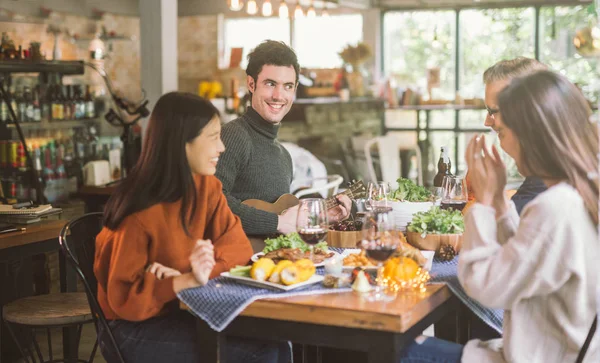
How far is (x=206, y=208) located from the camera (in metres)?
2.57

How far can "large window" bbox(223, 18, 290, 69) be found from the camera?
12789mm

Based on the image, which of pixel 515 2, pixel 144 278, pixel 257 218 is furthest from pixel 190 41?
pixel 144 278

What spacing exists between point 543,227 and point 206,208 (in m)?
1.08

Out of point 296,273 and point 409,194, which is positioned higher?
point 409,194

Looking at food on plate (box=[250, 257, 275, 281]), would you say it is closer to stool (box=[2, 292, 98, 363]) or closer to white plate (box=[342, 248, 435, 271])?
white plate (box=[342, 248, 435, 271])

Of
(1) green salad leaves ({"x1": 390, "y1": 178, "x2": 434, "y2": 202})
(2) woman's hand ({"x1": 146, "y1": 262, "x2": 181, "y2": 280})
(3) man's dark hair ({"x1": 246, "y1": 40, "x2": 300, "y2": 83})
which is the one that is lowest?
(2) woman's hand ({"x1": 146, "y1": 262, "x2": 181, "y2": 280})

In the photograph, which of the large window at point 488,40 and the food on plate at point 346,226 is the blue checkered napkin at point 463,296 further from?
the large window at point 488,40

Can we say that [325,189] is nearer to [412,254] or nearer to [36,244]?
[36,244]

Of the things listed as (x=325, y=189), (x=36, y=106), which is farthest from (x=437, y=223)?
(x=36, y=106)

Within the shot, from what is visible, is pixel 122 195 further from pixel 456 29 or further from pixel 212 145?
pixel 456 29

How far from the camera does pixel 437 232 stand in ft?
8.68

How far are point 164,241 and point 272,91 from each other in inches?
49.5

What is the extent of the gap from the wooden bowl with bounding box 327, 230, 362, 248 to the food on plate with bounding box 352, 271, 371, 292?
604 millimetres

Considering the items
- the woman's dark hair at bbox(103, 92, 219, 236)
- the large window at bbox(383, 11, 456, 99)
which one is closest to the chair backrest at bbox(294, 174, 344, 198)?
the woman's dark hair at bbox(103, 92, 219, 236)
